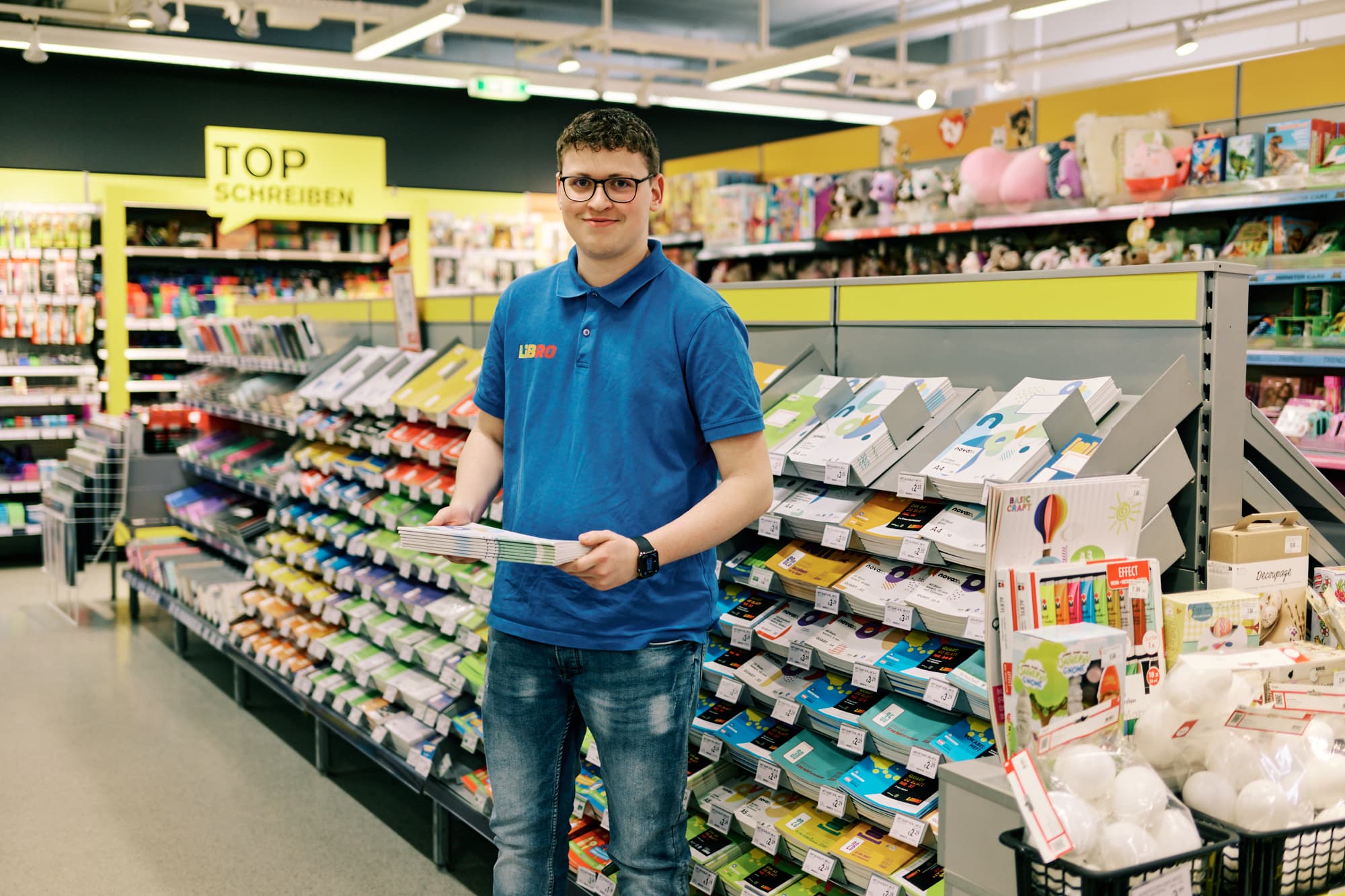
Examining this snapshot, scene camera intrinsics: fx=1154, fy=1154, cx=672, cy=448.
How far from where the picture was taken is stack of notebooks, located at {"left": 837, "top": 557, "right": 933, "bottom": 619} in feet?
7.77

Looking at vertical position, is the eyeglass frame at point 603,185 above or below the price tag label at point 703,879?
above

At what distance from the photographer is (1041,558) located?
5.78ft

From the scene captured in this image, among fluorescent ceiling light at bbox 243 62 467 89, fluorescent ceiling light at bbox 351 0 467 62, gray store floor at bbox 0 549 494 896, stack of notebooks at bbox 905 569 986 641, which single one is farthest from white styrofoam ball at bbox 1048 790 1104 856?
fluorescent ceiling light at bbox 243 62 467 89

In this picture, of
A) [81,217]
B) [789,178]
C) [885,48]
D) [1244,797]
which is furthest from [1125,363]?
[885,48]

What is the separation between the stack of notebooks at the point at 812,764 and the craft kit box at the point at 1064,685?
87 cm

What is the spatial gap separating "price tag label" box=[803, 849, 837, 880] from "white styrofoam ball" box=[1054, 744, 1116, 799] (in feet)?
3.18

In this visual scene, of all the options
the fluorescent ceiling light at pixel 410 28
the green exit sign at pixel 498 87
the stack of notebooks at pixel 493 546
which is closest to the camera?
the stack of notebooks at pixel 493 546

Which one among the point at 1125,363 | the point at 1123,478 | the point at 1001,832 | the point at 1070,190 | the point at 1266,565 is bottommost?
the point at 1001,832

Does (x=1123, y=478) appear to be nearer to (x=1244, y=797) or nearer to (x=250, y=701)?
(x=1244, y=797)

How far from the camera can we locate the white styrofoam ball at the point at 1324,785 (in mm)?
1604

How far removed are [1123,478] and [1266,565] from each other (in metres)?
0.53

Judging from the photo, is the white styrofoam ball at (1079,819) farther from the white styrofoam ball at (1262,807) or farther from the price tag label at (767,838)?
the price tag label at (767,838)

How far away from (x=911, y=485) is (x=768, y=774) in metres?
0.74

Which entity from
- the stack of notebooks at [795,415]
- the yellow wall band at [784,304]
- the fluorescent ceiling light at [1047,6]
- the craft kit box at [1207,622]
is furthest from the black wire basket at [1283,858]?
the fluorescent ceiling light at [1047,6]
